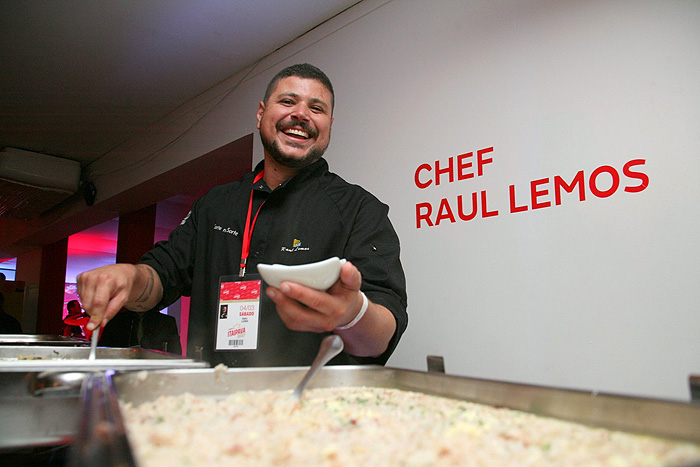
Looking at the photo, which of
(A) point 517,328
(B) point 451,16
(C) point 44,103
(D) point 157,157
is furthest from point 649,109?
(C) point 44,103

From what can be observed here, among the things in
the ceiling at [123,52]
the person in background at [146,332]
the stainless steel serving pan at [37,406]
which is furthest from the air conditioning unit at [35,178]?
the stainless steel serving pan at [37,406]

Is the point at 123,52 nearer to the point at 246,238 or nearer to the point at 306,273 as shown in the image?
the point at 246,238

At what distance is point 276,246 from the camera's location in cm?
148

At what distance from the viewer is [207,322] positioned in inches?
59.6

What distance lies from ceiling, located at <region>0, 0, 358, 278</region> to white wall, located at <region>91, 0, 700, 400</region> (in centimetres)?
87

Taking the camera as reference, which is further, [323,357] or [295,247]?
[295,247]

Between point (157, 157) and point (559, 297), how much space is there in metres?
3.86

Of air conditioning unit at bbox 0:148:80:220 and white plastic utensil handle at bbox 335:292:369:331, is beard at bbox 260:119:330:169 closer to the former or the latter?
white plastic utensil handle at bbox 335:292:369:331

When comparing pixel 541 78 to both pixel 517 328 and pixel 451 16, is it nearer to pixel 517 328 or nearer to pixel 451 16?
pixel 451 16

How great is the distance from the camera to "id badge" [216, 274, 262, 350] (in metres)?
1.30

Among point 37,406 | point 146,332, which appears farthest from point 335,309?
point 146,332

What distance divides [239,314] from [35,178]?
16.1ft

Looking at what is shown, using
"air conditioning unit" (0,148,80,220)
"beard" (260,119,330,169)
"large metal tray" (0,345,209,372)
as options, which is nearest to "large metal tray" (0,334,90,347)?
"large metal tray" (0,345,209,372)

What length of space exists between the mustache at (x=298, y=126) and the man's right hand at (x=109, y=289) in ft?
1.90
